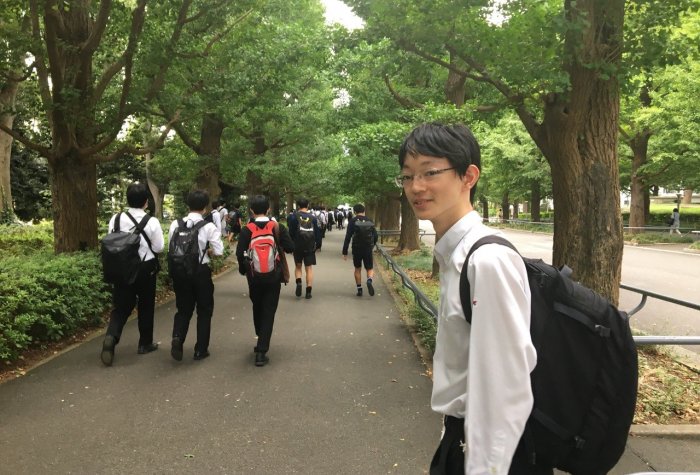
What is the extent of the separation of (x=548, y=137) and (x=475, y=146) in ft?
14.2

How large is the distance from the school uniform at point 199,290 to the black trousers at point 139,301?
36 centimetres

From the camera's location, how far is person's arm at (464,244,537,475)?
123 cm

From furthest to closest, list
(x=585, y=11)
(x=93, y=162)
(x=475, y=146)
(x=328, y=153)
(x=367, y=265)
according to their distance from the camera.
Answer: (x=328, y=153) < (x=367, y=265) < (x=93, y=162) < (x=585, y=11) < (x=475, y=146)

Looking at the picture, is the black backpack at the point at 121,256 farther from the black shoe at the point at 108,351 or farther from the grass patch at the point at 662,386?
the grass patch at the point at 662,386

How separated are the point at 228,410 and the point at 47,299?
9.04 ft

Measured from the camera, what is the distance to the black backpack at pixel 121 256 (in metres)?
4.83

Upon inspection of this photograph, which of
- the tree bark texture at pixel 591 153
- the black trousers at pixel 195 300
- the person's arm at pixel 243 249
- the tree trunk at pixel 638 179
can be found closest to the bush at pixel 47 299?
the black trousers at pixel 195 300

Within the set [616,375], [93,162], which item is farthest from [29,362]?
[616,375]

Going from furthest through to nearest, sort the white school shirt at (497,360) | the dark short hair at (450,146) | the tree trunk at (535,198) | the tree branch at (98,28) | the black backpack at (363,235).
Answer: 1. the tree trunk at (535,198)
2. the black backpack at (363,235)
3. the tree branch at (98,28)
4. the dark short hair at (450,146)
5. the white school shirt at (497,360)

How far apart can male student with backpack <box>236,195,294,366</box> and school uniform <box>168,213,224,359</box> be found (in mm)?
314

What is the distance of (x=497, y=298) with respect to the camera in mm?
1237

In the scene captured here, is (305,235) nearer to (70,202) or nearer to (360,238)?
(360,238)

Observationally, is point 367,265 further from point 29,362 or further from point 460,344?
point 460,344

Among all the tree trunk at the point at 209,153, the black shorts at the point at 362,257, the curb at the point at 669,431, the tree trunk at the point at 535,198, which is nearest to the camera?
the curb at the point at 669,431
